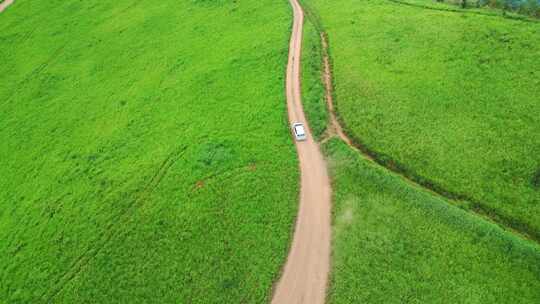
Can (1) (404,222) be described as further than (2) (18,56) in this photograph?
No

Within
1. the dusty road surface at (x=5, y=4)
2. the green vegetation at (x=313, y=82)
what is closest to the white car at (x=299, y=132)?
the green vegetation at (x=313, y=82)

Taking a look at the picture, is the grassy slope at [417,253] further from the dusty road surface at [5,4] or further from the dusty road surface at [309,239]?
the dusty road surface at [5,4]

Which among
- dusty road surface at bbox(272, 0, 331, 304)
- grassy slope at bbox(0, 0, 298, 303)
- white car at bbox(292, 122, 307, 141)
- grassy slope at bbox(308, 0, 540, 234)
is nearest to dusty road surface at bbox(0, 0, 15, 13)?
grassy slope at bbox(0, 0, 298, 303)

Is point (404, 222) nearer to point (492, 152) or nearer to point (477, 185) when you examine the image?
point (477, 185)

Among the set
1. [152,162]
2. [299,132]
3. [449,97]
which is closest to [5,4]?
[152,162]

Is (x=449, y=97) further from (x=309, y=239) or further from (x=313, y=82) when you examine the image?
(x=309, y=239)

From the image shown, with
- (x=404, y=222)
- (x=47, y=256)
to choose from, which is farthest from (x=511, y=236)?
(x=47, y=256)

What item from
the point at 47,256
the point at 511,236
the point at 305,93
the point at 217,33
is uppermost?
the point at 217,33
